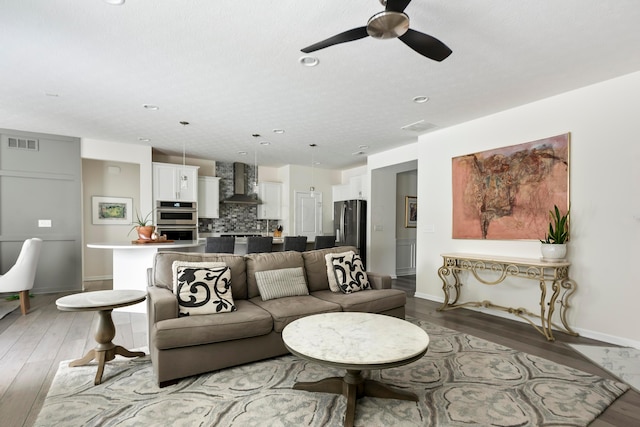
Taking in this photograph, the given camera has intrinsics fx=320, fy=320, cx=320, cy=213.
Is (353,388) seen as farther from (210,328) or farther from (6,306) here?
(6,306)

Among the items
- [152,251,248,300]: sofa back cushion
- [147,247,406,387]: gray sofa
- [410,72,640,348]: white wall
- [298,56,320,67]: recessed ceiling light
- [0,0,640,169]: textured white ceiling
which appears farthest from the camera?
[410,72,640,348]: white wall

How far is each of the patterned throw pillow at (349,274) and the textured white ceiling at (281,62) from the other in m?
1.87

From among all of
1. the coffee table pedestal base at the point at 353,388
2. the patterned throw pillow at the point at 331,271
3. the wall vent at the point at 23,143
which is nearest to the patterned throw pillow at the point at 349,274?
the patterned throw pillow at the point at 331,271

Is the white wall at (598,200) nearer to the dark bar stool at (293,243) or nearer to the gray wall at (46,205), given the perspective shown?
the dark bar stool at (293,243)

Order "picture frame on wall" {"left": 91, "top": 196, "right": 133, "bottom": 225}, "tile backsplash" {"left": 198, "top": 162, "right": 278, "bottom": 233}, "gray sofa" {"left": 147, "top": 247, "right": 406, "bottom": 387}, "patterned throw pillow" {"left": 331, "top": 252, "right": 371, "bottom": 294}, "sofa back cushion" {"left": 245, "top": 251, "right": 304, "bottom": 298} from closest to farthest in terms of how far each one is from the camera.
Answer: "gray sofa" {"left": 147, "top": 247, "right": 406, "bottom": 387}, "sofa back cushion" {"left": 245, "top": 251, "right": 304, "bottom": 298}, "patterned throw pillow" {"left": 331, "top": 252, "right": 371, "bottom": 294}, "picture frame on wall" {"left": 91, "top": 196, "right": 133, "bottom": 225}, "tile backsplash" {"left": 198, "top": 162, "right": 278, "bottom": 233}

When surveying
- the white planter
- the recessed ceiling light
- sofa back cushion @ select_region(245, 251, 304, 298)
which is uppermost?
the recessed ceiling light

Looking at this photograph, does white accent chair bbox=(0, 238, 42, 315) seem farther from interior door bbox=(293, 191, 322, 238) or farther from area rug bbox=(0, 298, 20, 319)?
interior door bbox=(293, 191, 322, 238)

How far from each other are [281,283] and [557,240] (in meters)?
2.96

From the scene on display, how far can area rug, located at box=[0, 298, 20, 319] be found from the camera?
4169mm

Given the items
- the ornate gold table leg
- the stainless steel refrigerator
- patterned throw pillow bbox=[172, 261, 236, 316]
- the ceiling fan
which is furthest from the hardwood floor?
the ceiling fan

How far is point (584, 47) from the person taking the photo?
261 centimetres

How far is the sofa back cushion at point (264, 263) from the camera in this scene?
327cm

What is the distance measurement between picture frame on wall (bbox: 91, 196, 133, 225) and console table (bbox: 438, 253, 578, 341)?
6.18m

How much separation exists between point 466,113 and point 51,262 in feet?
22.5
